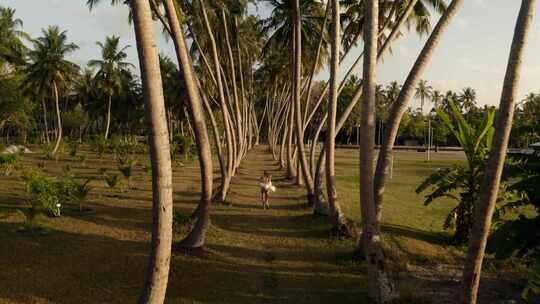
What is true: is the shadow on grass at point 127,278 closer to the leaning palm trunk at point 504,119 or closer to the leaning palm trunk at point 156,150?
the leaning palm trunk at point 156,150

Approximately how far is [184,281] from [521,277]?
7251 millimetres

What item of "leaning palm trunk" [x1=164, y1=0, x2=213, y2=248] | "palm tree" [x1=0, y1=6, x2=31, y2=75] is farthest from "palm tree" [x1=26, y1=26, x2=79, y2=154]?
"leaning palm trunk" [x1=164, y1=0, x2=213, y2=248]

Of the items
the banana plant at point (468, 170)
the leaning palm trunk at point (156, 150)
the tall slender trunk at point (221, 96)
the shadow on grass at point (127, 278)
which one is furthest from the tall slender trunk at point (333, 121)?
the leaning palm trunk at point (156, 150)

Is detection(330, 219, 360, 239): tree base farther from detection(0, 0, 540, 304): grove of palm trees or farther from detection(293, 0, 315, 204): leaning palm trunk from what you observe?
detection(293, 0, 315, 204): leaning palm trunk

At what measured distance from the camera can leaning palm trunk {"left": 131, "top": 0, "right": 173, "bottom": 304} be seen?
5.13 metres

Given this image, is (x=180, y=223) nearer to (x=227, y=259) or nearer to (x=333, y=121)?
(x=227, y=259)

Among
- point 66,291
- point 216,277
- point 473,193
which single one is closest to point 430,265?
point 473,193

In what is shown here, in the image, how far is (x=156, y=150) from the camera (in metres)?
5.34

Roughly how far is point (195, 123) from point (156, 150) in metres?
4.67

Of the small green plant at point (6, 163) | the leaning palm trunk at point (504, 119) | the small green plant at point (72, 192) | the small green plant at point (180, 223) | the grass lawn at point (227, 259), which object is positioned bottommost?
the grass lawn at point (227, 259)

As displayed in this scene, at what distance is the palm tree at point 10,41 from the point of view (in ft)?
120

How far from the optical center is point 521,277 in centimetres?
952

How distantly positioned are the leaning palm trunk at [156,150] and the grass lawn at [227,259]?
68.6 inches

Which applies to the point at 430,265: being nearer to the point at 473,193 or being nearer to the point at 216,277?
the point at 473,193
